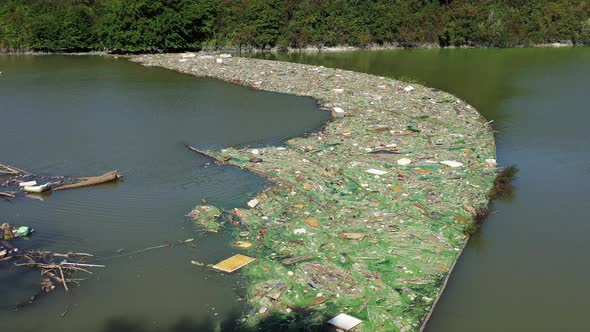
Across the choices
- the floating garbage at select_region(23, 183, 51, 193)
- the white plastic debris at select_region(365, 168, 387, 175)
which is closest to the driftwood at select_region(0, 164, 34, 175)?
the floating garbage at select_region(23, 183, 51, 193)

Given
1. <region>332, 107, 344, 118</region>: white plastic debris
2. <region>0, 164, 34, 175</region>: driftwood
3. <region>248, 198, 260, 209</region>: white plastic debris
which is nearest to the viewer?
<region>248, 198, 260, 209</region>: white plastic debris

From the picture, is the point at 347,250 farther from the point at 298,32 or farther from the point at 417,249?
the point at 298,32

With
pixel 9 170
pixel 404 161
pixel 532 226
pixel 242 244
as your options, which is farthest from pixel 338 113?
pixel 9 170

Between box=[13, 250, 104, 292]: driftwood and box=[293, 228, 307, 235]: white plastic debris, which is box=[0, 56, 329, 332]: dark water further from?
box=[293, 228, 307, 235]: white plastic debris

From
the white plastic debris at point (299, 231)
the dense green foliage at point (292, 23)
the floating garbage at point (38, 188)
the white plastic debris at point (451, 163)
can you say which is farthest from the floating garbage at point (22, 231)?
the dense green foliage at point (292, 23)

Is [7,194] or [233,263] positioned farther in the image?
[7,194]

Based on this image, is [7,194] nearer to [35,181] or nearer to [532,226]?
[35,181]

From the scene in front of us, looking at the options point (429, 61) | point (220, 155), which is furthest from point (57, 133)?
point (429, 61)
